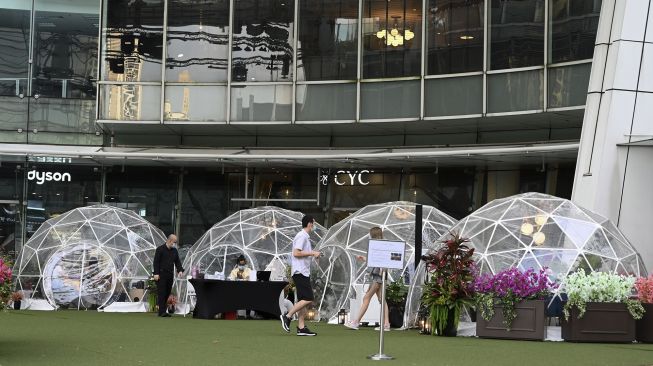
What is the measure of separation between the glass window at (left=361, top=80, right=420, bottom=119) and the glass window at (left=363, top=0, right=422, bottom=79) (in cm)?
33

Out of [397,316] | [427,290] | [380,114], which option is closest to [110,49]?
[380,114]

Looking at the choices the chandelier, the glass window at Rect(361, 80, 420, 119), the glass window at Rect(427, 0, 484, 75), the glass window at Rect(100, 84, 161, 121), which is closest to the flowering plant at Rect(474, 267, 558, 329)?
the glass window at Rect(427, 0, 484, 75)

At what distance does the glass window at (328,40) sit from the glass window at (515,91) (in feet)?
15.0

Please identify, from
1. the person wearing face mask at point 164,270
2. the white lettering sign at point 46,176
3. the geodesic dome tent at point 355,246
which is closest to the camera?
the geodesic dome tent at point 355,246

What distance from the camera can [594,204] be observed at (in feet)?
71.2

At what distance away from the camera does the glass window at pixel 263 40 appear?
1283 inches

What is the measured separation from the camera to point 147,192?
3519 centimetres

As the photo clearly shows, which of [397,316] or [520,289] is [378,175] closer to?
[397,316]

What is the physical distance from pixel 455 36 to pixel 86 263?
39.3 feet

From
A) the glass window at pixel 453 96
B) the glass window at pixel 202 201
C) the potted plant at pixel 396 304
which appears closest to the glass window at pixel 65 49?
the glass window at pixel 202 201

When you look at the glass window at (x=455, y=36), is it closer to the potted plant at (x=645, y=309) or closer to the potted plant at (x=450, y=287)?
the potted plant at (x=450, y=287)

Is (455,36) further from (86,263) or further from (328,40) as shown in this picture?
(86,263)

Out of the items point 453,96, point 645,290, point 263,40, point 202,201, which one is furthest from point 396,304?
point 202,201

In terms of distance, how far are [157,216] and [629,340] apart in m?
20.9
